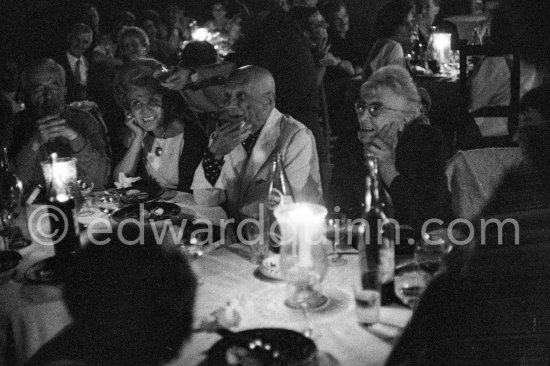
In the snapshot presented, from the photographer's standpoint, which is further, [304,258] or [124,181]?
[124,181]

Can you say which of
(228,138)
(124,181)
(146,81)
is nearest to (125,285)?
(228,138)

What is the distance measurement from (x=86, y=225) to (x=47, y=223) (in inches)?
6.6

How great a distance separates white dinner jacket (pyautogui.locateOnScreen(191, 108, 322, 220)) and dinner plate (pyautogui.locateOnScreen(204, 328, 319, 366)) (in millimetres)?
1498

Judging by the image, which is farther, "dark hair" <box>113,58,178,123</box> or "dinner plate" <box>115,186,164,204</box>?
"dark hair" <box>113,58,178,123</box>

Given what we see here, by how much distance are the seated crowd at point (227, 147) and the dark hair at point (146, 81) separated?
0.03 ft

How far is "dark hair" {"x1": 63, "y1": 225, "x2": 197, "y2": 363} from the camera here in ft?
3.45

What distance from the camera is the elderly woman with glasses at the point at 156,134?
3.35 m

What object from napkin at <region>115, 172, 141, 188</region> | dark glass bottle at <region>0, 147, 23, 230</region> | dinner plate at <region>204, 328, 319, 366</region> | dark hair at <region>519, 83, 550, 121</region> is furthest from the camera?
napkin at <region>115, 172, 141, 188</region>

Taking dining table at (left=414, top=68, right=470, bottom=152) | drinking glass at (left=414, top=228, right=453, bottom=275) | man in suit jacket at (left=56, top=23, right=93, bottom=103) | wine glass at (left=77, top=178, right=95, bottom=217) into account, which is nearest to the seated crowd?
wine glass at (left=77, top=178, right=95, bottom=217)

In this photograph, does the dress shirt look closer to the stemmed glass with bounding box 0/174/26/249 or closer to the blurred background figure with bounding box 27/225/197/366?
the stemmed glass with bounding box 0/174/26/249

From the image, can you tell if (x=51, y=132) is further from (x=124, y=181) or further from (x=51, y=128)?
(x=124, y=181)

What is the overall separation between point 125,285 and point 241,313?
66 centimetres

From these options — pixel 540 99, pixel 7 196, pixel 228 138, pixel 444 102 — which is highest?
pixel 540 99

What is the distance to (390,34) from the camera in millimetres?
5000
